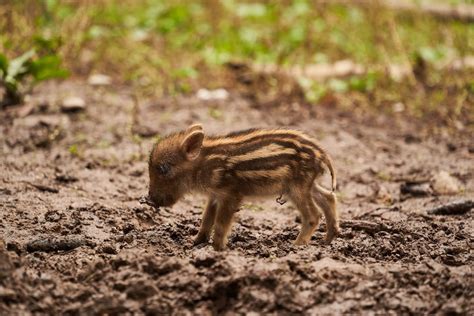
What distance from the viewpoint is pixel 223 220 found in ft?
17.9

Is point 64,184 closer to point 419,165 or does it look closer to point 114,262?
point 114,262

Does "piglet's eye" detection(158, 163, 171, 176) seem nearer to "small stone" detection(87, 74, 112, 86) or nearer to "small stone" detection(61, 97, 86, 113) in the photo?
"small stone" detection(61, 97, 86, 113)

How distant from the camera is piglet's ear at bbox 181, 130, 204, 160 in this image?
567 cm

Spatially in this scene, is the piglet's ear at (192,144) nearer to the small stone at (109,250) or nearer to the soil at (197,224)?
the soil at (197,224)

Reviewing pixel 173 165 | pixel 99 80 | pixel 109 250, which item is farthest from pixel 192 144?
pixel 99 80

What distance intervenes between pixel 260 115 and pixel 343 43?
142 inches

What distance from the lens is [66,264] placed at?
193 inches

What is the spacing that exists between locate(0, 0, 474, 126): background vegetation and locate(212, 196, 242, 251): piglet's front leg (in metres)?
4.15

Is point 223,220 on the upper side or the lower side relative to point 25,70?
lower

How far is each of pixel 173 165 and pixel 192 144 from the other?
9.2 inches

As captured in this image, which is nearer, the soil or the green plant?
the soil

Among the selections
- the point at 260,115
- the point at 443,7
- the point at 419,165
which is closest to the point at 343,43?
the point at 443,7

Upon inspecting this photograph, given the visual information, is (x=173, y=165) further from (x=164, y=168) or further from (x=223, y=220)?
(x=223, y=220)

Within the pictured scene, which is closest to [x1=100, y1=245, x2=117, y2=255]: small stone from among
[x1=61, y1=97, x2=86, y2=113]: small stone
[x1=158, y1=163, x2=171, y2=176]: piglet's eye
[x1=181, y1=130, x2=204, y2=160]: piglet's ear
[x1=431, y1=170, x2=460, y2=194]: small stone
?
[x1=158, y1=163, x2=171, y2=176]: piglet's eye
